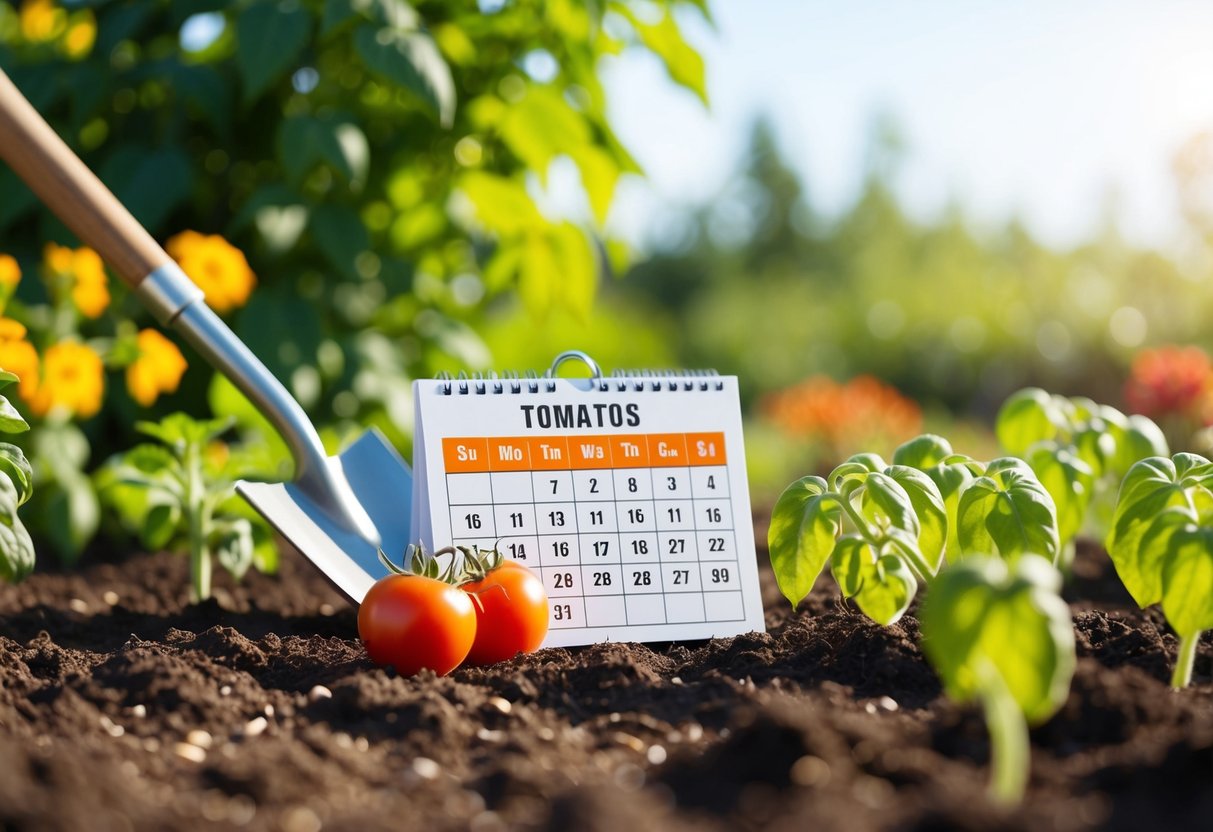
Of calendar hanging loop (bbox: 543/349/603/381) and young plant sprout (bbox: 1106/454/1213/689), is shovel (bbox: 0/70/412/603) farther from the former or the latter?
young plant sprout (bbox: 1106/454/1213/689)

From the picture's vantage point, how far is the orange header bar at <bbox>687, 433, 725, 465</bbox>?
2.20 m

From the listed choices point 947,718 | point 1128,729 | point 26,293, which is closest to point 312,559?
point 947,718

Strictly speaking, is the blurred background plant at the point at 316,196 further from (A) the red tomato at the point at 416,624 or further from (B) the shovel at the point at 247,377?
(A) the red tomato at the point at 416,624

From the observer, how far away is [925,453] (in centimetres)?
201

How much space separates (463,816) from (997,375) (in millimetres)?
10183

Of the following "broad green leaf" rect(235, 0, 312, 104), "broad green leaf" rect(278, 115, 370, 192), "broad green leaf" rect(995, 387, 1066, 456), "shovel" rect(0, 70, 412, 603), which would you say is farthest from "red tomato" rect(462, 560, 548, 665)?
"broad green leaf" rect(235, 0, 312, 104)

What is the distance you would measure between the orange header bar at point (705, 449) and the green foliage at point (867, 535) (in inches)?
16.0

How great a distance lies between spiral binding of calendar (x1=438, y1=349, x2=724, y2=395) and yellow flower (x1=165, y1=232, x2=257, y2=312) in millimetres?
1093

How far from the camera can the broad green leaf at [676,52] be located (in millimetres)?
3090

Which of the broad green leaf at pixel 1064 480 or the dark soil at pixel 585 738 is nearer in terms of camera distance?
the dark soil at pixel 585 738

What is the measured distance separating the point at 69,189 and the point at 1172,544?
1.91 m

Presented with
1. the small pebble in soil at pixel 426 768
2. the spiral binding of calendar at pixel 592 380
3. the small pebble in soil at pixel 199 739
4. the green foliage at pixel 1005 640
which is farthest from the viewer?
the spiral binding of calendar at pixel 592 380

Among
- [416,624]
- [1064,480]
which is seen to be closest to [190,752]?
[416,624]

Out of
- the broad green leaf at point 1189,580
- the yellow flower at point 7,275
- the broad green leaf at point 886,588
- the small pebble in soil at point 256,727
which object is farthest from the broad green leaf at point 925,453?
the yellow flower at point 7,275
